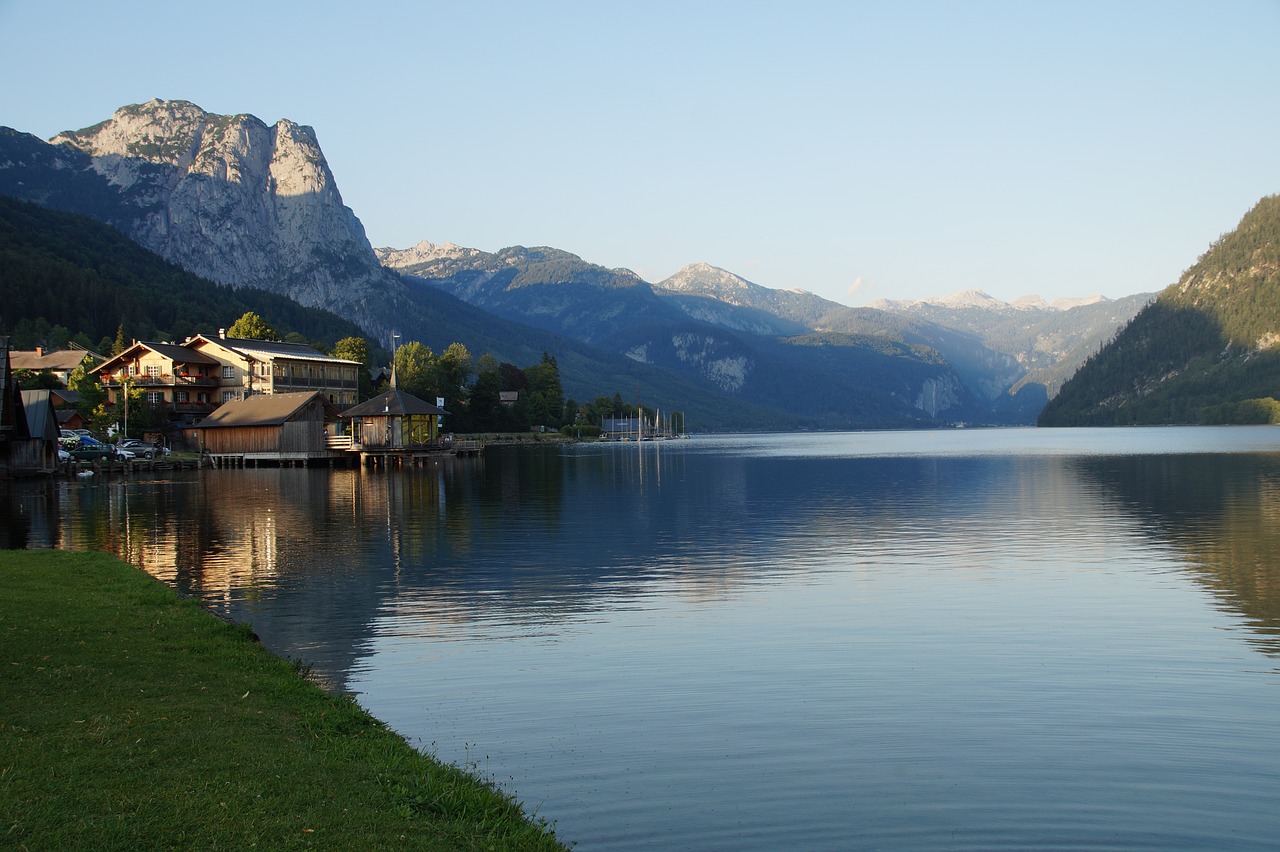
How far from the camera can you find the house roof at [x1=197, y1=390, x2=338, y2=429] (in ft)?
332

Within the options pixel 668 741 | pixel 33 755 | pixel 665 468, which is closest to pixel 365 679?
pixel 668 741

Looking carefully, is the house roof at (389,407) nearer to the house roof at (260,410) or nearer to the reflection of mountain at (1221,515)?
the house roof at (260,410)

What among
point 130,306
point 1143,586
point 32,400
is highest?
point 130,306

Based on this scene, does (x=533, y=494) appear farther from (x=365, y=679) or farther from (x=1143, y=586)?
(x=365, y=679)

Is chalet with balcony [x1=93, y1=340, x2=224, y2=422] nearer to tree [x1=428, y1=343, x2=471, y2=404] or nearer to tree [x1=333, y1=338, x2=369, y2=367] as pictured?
tree [x1=333, y1=338, x2=369, y2=367]

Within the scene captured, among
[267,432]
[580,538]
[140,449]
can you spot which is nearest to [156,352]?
[267,432]

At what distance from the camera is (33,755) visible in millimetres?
10266

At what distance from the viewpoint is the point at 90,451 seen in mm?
86000

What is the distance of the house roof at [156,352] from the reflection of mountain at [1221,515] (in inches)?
3489

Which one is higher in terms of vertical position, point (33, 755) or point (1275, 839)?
point (33, 755)

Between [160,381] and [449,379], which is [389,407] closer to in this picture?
[160,381]

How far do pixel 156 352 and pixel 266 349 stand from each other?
1243cm

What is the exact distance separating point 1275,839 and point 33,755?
12.5m

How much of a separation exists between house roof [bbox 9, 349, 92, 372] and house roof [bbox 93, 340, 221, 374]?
1556 centimetres
